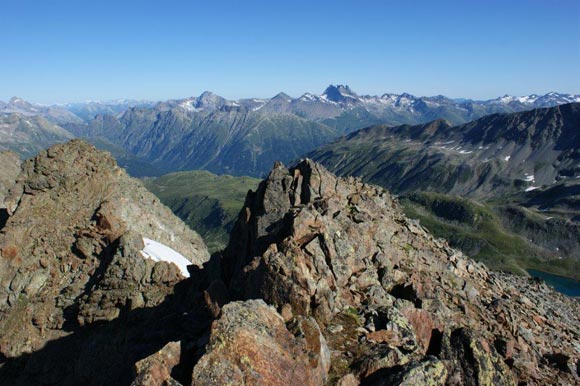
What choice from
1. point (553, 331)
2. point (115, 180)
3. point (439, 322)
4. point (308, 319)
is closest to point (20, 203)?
point (115, 180)

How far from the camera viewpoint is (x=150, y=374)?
17422mm

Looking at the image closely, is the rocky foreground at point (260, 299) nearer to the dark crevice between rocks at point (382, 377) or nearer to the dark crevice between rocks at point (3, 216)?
the dark crevice between rocks at point (382, 377)

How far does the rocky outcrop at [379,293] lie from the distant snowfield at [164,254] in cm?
1345

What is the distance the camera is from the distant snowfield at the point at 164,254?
169ft

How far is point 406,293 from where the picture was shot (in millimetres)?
29016

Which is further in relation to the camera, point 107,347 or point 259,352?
point 107,347

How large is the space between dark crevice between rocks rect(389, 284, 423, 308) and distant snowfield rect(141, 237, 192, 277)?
2844cm

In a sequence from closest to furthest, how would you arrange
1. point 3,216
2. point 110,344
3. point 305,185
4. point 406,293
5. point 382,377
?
point 382,377 → point 406,293 → point 110,344 → point 305,185 → point 3,216

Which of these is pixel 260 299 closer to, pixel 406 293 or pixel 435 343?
A: pixel 435 343

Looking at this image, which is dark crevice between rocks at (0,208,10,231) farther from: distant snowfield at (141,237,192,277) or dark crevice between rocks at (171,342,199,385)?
dark crevice between rocks at (171,342,199,385)

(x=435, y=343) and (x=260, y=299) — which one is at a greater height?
(x=260, y=299)

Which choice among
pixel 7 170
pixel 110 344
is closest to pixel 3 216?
pixel 7 170

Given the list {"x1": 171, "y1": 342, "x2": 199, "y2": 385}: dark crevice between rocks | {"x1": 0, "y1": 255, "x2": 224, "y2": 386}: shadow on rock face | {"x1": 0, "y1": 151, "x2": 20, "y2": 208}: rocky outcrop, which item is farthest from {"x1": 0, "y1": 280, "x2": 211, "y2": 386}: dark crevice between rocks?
{"x1": 0, "y1": 151, "x2": 20, "y2": 208}: rocky outcrop

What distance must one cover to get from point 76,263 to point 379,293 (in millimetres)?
32535
